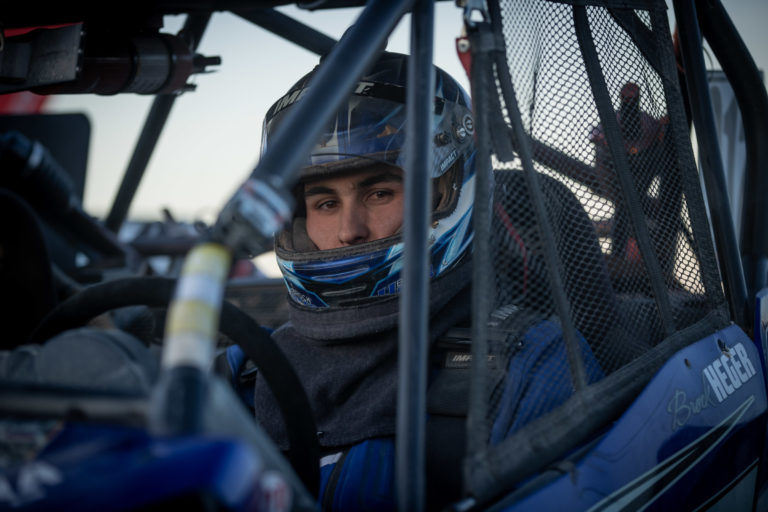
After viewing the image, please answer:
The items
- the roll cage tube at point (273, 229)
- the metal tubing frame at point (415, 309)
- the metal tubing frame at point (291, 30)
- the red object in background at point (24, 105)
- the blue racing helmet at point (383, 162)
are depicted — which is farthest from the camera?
the red object in background at point (24, 105)

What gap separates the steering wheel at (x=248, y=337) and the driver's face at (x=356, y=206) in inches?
22.3

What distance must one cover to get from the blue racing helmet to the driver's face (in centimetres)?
3

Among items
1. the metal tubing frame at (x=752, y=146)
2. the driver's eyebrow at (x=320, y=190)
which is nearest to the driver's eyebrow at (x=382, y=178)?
the driver's eyebrow at (x=320, y=190)

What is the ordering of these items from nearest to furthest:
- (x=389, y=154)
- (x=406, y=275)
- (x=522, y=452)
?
(x=406, y=275), (x=522, y=452), (x=389, y=154)

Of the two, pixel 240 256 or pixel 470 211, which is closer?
pixel 240 256

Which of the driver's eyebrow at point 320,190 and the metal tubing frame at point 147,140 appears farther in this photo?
the metal tubing frame at point 147,140

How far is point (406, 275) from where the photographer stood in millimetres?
747

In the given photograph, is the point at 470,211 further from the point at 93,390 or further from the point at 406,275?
the point at 93,390

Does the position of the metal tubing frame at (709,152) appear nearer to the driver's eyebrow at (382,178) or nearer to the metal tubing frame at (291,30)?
the driver's eyebrow at (382,178)

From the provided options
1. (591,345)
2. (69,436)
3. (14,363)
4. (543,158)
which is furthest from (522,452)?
(14,363)

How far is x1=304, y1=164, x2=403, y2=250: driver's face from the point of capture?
156cm

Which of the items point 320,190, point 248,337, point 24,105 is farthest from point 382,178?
point 24,105

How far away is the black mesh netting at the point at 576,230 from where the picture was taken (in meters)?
0.91

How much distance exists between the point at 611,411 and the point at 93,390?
0.79 metres
